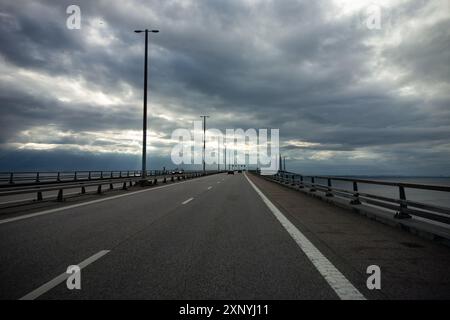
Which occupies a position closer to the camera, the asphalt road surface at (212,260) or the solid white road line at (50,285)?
the solid white road line at (50,285)

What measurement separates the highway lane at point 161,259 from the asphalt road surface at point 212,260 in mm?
15

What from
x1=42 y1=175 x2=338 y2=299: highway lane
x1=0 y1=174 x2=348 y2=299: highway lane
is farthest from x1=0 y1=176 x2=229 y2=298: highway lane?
x1=42 y1=175 x2=338 y2=299: highway lane

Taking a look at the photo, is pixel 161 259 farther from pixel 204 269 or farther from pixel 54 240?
pixel 54 240

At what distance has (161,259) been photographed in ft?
17.6

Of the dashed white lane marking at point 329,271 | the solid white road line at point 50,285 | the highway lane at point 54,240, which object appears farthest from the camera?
the highway lane at point 54,240

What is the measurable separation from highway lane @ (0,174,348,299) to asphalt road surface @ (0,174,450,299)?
0.01m

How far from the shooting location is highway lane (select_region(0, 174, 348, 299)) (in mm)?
3992

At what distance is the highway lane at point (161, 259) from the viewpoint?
3992 mm

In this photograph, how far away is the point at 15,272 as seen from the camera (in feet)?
15.3

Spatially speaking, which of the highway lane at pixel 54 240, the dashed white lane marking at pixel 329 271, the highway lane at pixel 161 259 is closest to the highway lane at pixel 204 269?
the highway lane at pixel 161 259

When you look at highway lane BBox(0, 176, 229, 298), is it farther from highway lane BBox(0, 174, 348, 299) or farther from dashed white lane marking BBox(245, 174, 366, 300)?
dashed white lane marking BBox(245, 174, 366, 300)

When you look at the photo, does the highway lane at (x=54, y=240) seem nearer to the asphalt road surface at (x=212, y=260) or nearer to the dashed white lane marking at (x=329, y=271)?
the asphalt road surface at (x=212, y=260)

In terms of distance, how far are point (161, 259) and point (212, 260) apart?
33.1 inches
